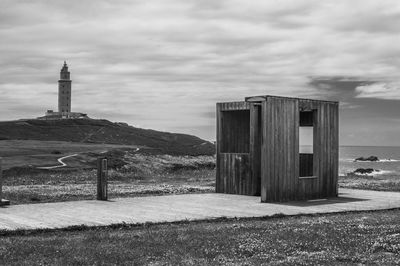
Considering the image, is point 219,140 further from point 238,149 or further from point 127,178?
point 127,178

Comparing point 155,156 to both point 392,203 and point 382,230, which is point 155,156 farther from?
point 382,230

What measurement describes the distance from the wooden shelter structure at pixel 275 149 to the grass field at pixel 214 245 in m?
6.68

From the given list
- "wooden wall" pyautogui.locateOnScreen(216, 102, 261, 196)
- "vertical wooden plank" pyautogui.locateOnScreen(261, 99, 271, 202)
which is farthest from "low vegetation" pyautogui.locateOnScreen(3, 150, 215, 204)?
"vertical wooden plank" pyautogui.locateOnScreen(261, 99, 271, 202)

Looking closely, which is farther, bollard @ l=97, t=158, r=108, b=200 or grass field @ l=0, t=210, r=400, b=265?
bollard @ l=97, t=158, r=108, b=200

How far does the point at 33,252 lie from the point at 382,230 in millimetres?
9005

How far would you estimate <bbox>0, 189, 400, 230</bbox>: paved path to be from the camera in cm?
1664

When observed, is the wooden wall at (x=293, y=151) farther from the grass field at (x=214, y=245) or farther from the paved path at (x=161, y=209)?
the grass field at (x=214, y=245)

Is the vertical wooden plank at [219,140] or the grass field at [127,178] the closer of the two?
the vertical wooden plank at [219,140]

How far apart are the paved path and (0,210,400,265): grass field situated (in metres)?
1.25

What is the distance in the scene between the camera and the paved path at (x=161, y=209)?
54.6 ft

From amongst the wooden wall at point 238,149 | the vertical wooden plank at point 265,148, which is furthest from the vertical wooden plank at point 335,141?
the vertical wooden plank at point 265,148

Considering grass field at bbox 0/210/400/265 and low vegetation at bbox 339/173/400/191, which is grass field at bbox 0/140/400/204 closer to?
low vegetation at bbox 339/173/400/191

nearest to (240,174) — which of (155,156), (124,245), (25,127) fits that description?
(124,245)

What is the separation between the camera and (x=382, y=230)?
51.2 feet
